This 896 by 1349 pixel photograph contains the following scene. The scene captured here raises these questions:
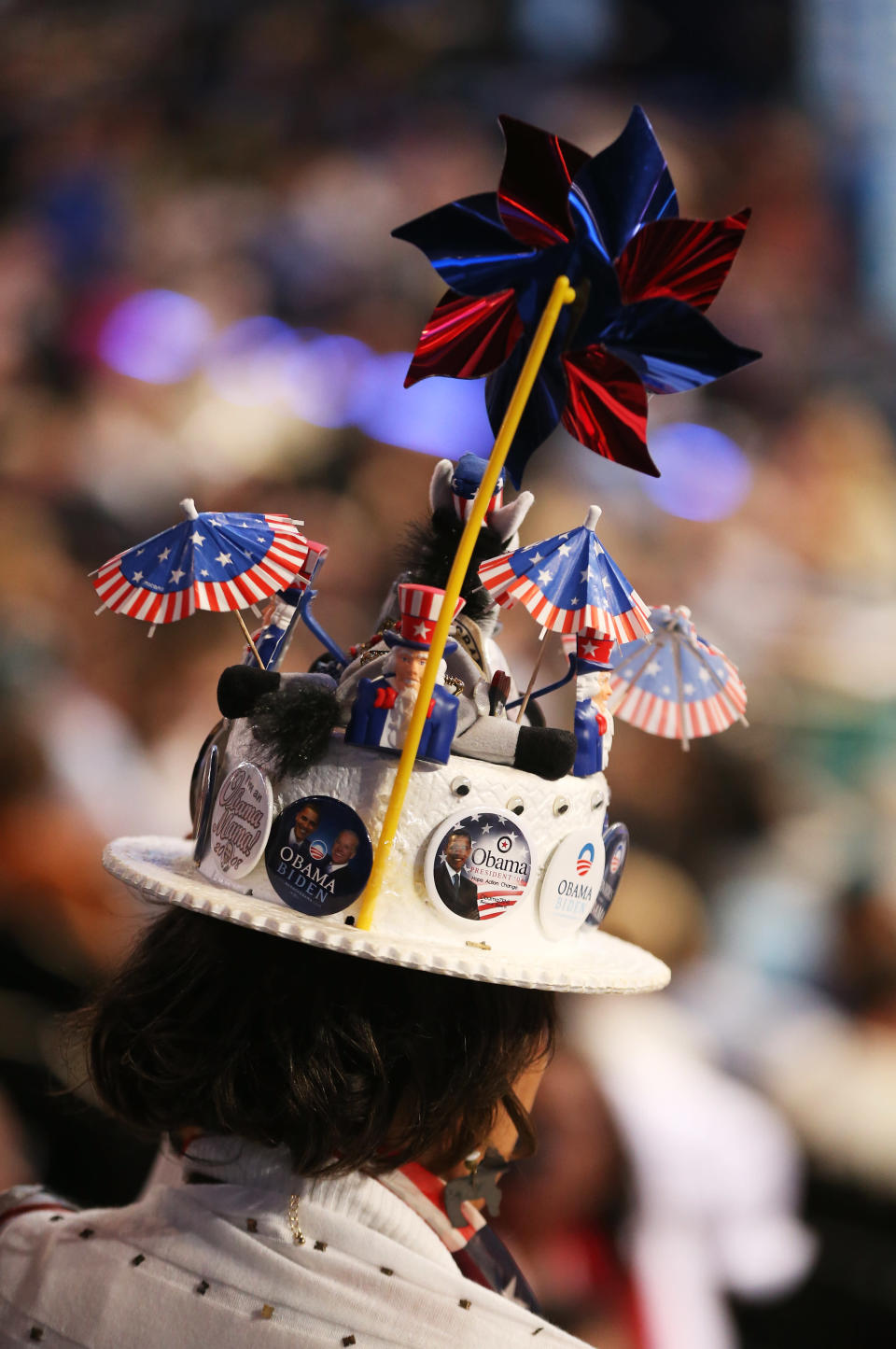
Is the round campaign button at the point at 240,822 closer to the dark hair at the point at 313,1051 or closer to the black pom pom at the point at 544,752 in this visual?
the dark hair at the point at 313,1051

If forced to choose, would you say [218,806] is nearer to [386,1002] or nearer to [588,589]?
[386,1002]

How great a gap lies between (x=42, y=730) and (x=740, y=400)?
6.32 ft

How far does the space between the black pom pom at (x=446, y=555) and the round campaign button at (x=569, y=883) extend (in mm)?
255

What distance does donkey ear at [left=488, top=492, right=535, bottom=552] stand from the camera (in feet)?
3.54

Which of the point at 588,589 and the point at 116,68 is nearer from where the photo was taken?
the point at 588,589

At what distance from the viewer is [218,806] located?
99 cm

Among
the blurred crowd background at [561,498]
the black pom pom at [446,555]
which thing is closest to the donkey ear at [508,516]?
the black pom pom at [446,555]

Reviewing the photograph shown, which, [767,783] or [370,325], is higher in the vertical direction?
[370,325]

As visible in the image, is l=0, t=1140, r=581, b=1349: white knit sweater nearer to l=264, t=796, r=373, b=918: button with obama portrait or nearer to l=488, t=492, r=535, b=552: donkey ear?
l=264, t=796, r=373, b=918: button with obama portrait

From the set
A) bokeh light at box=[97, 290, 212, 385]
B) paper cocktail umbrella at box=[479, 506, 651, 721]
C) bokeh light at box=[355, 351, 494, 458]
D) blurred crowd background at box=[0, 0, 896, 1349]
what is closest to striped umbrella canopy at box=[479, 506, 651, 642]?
paper cocktail umbrella at box=[479, 506, 651, 721]

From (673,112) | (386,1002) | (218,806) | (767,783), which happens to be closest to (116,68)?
(673,112)

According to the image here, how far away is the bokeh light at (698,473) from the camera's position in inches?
104

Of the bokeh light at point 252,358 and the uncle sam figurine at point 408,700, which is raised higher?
the bokeh light at point 252,358

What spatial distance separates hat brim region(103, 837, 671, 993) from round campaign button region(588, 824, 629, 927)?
3 centimetres
